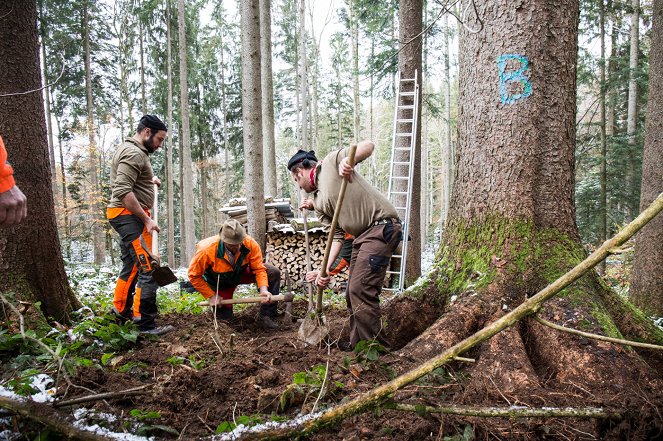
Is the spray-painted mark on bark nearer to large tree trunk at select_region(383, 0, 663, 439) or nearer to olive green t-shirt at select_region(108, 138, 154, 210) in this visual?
large tree trunk at select_region(383, 0, 663, 439)

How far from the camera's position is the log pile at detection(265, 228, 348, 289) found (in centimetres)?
848

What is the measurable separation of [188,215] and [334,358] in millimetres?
13112

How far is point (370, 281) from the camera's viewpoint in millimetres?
3221

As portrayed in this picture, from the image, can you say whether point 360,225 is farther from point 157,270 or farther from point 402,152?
point 402,152

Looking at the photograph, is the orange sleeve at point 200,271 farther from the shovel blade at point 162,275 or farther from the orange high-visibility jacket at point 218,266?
the shovel blade at point 162,275

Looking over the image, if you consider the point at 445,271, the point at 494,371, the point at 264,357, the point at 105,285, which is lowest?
the point at 105,285

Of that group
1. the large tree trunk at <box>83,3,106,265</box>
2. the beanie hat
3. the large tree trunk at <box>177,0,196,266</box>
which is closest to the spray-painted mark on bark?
the beanie hat

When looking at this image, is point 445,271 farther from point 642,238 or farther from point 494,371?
point 642,238

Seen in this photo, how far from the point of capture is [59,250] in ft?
11.9

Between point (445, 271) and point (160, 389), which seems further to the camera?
point (445, 271)

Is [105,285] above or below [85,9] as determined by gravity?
below

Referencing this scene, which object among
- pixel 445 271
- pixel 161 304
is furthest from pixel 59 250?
pixel 445 271

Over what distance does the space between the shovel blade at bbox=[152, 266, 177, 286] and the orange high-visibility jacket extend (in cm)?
21

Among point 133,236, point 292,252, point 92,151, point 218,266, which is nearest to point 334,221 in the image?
point 218,266
